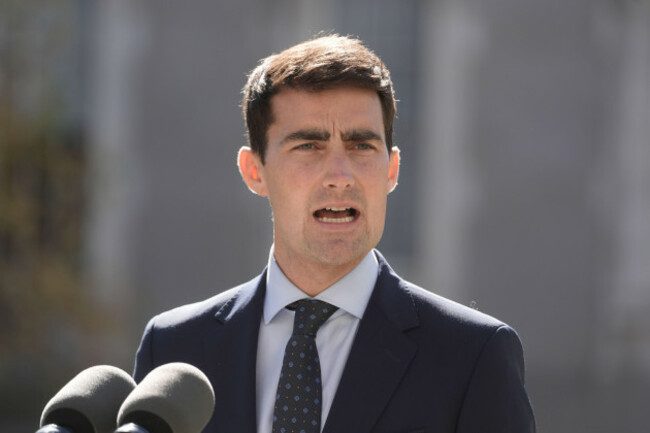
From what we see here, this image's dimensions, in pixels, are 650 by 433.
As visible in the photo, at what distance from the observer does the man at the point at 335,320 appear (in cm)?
260

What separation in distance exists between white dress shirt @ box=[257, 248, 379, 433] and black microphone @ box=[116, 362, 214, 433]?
2.14 ft

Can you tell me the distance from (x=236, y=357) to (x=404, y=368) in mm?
401

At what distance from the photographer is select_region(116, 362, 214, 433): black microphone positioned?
1884 mm

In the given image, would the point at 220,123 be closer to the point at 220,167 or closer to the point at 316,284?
the point at 220,167

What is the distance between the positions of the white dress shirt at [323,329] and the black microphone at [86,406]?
25.4 inches

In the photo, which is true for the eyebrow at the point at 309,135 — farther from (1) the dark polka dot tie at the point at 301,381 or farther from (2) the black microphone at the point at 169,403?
(2) the black microphone at the point at 169,403

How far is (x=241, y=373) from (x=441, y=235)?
1024 cm

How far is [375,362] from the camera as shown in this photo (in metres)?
2.66

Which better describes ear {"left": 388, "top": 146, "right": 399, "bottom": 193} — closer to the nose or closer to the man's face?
the man's face

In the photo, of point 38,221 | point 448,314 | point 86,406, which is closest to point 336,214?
point 448,314

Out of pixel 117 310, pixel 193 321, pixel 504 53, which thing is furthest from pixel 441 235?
pixel 193 321

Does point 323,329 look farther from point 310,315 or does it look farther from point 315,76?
point 315,76

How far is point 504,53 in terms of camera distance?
13.1m

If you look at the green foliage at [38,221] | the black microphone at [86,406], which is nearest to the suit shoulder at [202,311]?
the black microphone at [86,406]
